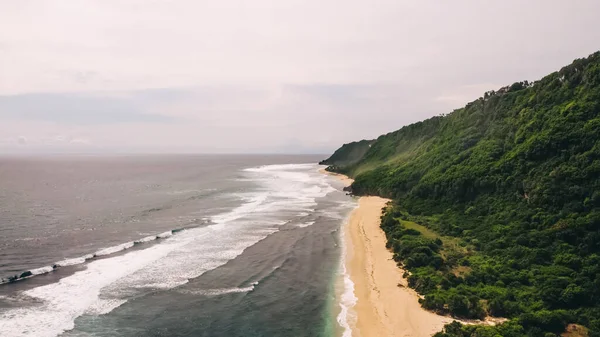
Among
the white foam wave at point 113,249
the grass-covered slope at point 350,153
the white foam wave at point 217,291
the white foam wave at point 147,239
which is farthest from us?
the grass-covered slope at point 350,153

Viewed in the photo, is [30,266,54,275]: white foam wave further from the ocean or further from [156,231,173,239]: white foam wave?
[156,231,173,239]: white foam wave

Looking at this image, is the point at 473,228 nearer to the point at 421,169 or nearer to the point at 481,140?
the point at 481,140

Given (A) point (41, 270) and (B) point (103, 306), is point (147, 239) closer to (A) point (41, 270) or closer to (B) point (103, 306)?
(A) point (41, 270)

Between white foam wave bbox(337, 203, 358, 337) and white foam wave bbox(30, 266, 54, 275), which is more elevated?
white foam wave bbox(30, 266, 54, 275)

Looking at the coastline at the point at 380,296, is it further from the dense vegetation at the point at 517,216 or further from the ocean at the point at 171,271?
the ocean at the point at 171,271

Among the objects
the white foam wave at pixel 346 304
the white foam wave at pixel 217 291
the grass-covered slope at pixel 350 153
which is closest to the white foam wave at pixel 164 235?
the white foam wave at pixel 217 291

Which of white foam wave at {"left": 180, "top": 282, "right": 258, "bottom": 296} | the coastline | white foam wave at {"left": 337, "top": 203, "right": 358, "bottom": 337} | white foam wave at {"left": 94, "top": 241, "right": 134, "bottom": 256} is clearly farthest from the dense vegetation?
white foam wave at {"left": 94, "top": 241, "right": 134, "bottom": 256}
